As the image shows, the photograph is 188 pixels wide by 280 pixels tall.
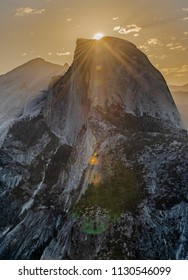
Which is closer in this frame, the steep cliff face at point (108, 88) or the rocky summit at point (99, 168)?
the rocky summit at point (99, 168)

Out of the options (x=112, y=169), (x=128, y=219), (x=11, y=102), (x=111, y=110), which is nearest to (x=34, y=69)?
(x=11, y=102)

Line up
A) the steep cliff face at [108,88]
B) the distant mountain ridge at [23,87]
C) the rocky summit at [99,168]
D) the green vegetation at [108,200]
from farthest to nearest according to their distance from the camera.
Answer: the distant mountain ridge at [23,87] < the steep cliff face at [108,88] < the green vegetation at [108,200] < the rocky summit at [99,168]

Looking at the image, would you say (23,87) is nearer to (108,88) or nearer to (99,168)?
(108,88)

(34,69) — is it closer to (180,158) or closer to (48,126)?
(48,126)

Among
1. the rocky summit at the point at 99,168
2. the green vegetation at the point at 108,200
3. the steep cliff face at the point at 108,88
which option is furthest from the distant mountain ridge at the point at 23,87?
the green vegetation at the point at 108,200

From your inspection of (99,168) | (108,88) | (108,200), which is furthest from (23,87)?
(108,200)

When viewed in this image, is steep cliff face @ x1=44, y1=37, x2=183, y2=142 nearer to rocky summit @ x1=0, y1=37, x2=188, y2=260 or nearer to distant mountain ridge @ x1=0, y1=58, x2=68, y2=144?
rocky summit @ x1=0, y1=37, x2=188, y2=260

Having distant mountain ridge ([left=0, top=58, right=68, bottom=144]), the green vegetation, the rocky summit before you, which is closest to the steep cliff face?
the rocky summit

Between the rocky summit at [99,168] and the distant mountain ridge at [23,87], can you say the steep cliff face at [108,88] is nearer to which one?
the rocky summit at [99,168]

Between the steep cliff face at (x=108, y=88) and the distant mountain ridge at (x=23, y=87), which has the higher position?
the steep cliff face at (x=108, y=88)
